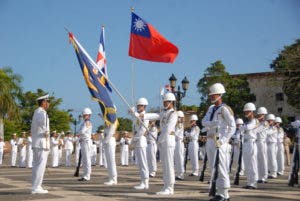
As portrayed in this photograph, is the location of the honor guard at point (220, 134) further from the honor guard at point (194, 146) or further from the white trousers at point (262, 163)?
the honor guard at point (194, 146)

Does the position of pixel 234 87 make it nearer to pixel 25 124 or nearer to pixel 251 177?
pixel 25 124

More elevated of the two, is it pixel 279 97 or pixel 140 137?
pixel 279 97

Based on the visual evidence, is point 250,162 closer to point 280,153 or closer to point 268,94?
point 280,153

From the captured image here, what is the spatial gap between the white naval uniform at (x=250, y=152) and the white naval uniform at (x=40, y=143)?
17.7 feet

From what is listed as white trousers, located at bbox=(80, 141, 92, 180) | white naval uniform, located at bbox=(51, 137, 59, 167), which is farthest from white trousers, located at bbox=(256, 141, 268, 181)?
white naval uniform, located at bbox=(51, 137, 59, 167)

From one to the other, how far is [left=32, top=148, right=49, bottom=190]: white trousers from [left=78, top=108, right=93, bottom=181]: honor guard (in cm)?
387

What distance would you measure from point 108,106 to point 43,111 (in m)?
2.35

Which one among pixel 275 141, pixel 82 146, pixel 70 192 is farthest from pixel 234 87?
pixel 70 192

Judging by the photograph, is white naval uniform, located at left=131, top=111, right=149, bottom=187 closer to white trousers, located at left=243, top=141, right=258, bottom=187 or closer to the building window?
white trousers, located at left=243, top=141, right=258, bottom=187

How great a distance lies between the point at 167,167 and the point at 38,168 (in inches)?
120

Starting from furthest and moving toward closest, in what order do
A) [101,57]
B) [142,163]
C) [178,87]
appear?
1. [178,87]
2. [101,57]
3. [142,163]

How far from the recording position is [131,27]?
1355cm

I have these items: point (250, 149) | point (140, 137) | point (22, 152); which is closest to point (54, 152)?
point (22, 152)

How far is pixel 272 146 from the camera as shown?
1764cm
